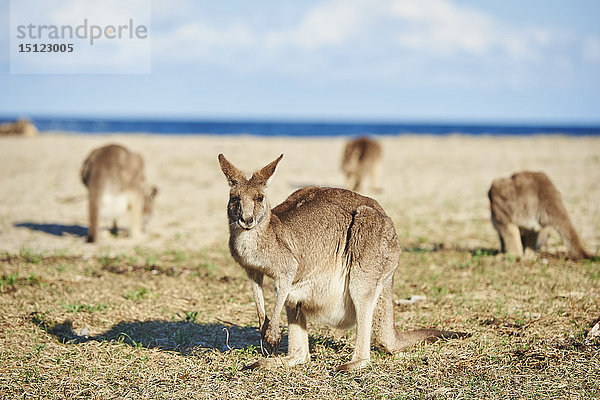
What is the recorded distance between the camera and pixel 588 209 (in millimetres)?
10836

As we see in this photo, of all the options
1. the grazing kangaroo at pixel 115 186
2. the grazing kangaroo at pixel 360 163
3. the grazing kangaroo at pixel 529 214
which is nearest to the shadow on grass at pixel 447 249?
the grazing kangaroo at pixel 529 214

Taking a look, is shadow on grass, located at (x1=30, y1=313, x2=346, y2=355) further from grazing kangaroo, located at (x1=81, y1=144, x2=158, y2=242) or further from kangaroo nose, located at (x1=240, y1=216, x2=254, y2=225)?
grazing kangaroo, located at (x1=81, y1=144, x2=158, y2=242)

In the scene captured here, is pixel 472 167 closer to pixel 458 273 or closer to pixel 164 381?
pixel 458 273

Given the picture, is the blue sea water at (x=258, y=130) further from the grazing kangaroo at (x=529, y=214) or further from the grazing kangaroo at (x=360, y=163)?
the grazing kangaroo at (x=529, y=214)

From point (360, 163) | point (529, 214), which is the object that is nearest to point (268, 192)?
point (360, 163)

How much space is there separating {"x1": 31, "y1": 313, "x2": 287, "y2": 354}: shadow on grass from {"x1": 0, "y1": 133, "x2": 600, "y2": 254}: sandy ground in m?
3.21

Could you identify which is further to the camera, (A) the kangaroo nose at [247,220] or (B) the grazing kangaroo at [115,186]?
(B) the grazing kangaroo at [115,186]

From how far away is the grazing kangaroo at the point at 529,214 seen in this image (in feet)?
23.7

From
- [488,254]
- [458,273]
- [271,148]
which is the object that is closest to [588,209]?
[488,254]

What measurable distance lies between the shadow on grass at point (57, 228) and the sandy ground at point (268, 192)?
2 centimetres

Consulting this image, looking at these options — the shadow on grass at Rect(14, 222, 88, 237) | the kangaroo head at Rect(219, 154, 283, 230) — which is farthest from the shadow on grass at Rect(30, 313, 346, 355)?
the shadow on grass at Rect(14, 222, 88, 237)

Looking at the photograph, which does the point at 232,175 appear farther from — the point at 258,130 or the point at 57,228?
the point at 258,130

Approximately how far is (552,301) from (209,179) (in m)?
11.1

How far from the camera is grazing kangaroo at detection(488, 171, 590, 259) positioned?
23.7 feet
